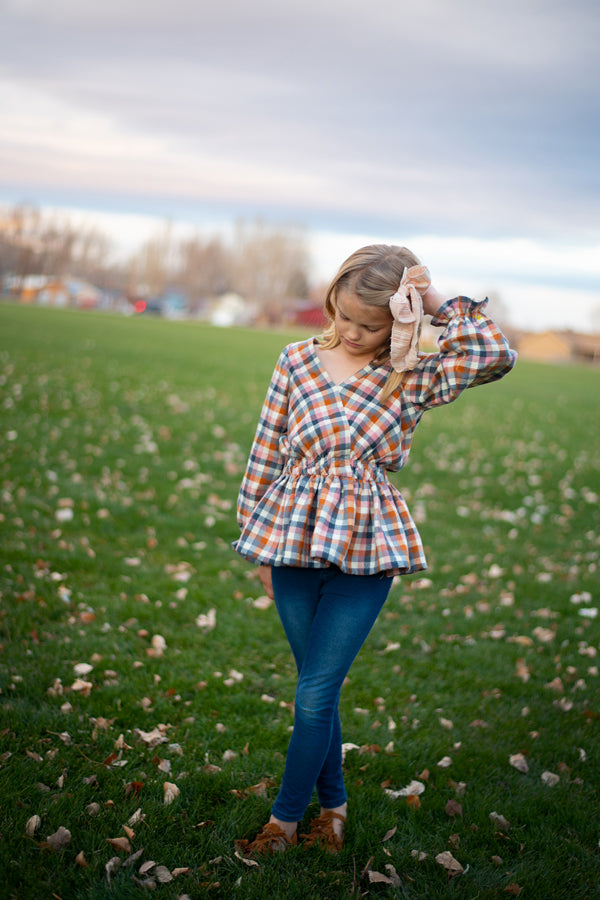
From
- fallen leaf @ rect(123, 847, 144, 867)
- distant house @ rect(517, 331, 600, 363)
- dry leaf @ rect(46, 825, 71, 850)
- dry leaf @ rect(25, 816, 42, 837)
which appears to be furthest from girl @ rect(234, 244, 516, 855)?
distant house @ rect(517, 331, 600, 363)

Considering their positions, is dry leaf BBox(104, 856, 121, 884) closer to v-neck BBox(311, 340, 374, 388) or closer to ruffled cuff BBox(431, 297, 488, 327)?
v-neck BBox(311, 340, 374, 388)

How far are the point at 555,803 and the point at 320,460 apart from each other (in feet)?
7.50

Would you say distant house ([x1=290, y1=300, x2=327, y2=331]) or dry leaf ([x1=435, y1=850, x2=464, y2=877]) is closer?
dry leaf ([x1=435, y1=850, x2=464, y2=877])

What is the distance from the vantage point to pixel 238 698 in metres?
4.39

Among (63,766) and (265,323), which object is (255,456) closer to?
(63,766)

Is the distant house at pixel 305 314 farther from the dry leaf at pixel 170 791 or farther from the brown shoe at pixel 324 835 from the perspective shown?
the brown shoe at pixel 324 835

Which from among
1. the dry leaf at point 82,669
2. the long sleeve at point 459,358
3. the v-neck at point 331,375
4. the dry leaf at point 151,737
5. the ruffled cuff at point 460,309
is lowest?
the dry leaf at point 82,669

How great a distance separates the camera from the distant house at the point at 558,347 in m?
107

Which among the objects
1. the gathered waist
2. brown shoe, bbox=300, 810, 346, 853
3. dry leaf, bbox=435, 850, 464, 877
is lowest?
dry leaf, bbox=435, 850, 464, 877

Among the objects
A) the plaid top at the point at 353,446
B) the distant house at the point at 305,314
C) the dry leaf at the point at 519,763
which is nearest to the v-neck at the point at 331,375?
the plaid top at the point at 353,446

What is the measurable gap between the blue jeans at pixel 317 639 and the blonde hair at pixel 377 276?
0.77 meters

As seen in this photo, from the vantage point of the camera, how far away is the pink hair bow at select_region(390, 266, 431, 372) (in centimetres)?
273

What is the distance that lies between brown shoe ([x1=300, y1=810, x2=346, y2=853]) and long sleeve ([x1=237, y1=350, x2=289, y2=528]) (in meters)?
1.39


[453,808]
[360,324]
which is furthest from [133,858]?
[360,324]
